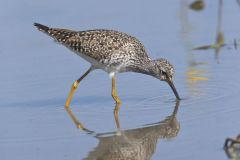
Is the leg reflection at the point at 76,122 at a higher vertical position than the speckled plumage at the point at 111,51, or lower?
lower

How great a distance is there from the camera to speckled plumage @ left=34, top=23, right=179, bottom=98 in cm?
1294

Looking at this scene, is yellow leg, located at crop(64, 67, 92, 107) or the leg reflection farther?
yellow leg, located at crop(64, 67, 92, 107)

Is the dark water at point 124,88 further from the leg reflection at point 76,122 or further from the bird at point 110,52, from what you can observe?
the bird at point 110,52

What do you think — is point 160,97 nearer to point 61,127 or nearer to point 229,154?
point 61,127

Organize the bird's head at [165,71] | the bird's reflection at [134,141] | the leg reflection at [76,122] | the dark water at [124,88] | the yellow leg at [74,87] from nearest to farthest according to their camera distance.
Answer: the bird's reflection at [134,141], the dark water at [124,88], the leg reflection at [76,122], the yellow leg at [74,87], the bird's head at [165,71]

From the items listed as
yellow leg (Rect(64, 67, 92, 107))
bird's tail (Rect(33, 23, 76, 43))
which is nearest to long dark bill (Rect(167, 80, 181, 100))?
yellow leg (Rect(64, 67, 92, 107))

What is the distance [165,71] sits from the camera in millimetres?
12930

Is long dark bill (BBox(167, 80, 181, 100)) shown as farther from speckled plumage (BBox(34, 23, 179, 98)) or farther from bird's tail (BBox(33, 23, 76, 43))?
bird's tail (BBox(33, 23, 76, 43))

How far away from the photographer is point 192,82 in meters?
13.1

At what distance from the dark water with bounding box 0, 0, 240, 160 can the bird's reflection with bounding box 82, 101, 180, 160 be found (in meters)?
0.01

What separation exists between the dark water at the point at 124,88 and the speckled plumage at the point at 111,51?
38 centimetres

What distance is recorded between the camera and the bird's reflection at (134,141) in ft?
33.2

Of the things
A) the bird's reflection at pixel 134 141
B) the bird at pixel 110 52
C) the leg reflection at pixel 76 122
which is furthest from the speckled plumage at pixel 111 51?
the bird's reflection at pixel 134 141

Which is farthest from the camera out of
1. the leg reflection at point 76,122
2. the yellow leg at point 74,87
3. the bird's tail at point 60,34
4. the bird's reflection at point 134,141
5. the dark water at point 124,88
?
the bird's tail at point 60,34
